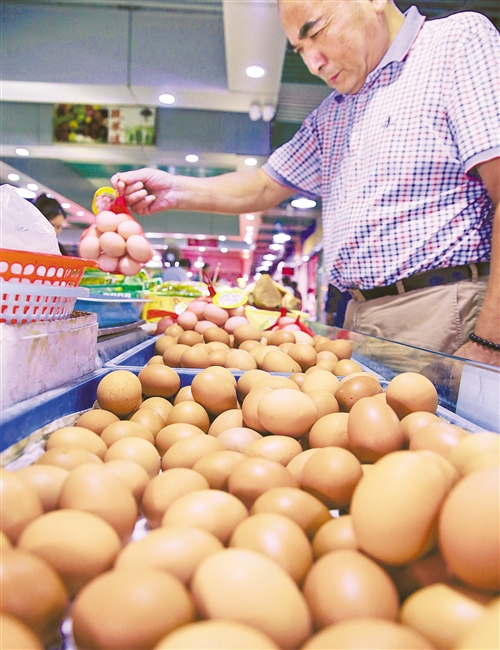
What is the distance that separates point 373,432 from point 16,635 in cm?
57

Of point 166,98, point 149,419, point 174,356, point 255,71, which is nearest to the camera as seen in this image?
point 149,419

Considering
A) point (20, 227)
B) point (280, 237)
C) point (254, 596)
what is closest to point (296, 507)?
A: point (254, 596)

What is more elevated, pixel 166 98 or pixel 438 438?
pixel 166 98

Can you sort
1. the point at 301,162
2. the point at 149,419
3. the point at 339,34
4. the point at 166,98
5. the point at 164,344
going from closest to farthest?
the point at 149,419
the point at 339,34
the point at 164,344
the point at 301,162
the point at 166,98

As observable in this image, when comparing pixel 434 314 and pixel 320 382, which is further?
pixel 434 314

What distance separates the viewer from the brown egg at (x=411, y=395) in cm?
91

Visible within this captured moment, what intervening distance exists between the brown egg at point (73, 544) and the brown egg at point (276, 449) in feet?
1.06

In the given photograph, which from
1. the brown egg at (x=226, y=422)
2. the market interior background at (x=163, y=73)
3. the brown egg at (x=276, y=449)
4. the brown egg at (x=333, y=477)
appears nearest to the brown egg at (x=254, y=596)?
the brown egg at (x=333, y=477)

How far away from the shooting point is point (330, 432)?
851mm

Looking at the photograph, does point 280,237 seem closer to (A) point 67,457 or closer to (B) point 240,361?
(B) point 240,361

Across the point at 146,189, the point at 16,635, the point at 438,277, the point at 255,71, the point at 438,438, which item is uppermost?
the point at 255,71

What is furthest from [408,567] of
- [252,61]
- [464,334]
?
[252,61]

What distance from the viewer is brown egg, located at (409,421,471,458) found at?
685 millimetres

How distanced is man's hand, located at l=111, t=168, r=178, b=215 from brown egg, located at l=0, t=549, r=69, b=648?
1.75m
